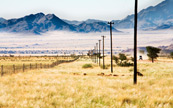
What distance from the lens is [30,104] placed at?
9648 millimetres

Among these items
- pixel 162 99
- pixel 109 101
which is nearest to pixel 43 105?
pixel 109 101

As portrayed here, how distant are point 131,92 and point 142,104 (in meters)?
3.33

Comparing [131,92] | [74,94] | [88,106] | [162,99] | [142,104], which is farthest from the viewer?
[131,92]

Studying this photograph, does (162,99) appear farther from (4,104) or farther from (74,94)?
(4,104)

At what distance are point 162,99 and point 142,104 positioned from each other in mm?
1471

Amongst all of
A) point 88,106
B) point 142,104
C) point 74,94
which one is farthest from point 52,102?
point 142,104

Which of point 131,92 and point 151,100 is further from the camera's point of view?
point 131,92

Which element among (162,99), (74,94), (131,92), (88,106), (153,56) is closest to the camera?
(88,106)

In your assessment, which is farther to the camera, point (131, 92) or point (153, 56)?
point (153, 56)

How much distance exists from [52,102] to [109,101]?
2491mm

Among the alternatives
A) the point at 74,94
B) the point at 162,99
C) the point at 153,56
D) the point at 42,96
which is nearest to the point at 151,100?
the point at 162,99

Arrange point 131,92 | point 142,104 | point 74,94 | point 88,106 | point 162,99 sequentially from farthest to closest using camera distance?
point 131,92 < point 74,94 < point 162,99 < point 142,104 < point 88,106

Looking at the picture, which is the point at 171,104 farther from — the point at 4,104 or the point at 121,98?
the point at 4,104

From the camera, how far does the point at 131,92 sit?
44.6 feet
